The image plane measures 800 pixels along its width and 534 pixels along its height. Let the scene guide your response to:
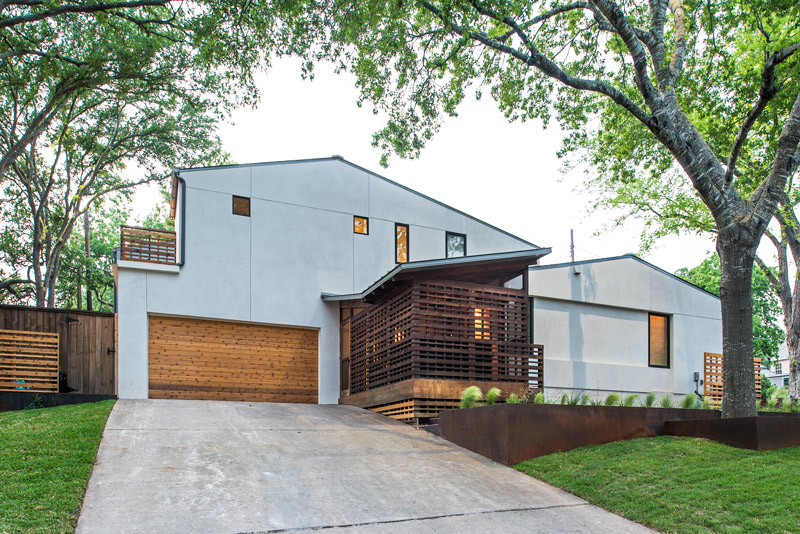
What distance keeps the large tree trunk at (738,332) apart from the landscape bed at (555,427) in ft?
1.46

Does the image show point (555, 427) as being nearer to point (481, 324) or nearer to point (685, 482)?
point (685, 482)

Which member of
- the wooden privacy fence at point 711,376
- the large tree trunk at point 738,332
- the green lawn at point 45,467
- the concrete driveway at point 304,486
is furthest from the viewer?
the wooden privacy fence at point 711,376

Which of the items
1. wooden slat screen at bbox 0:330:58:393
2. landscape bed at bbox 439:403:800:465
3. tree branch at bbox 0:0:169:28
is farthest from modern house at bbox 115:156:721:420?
tree branch at bbox 0:0:169:28

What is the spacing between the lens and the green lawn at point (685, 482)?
Answer: 19.8 feet

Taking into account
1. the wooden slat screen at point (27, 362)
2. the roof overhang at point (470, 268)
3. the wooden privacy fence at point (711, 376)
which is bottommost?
the wooden privacy fence at point (711, 376)

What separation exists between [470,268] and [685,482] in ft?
22.7

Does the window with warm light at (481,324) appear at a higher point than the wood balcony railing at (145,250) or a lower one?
lower

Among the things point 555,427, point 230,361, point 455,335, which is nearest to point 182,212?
point 230,361

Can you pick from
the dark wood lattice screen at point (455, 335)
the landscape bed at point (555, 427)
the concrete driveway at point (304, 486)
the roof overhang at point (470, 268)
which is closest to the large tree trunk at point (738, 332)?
the landscape bed at point (555, 427)

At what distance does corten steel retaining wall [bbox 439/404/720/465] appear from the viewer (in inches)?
349

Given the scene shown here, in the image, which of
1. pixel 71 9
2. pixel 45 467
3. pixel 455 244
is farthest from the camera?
pixel 455 244

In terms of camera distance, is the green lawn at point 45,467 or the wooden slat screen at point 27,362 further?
the wooden slat screen at point 27,362

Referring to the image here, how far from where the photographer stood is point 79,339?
49.2 feet

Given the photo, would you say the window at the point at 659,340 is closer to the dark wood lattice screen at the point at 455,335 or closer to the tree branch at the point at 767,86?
the dark wood lattice screen at the point at 455,335
